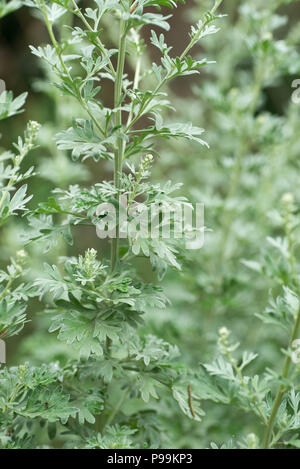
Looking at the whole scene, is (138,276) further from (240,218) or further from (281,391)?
(240,218)

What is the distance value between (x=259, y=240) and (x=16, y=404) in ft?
3.51

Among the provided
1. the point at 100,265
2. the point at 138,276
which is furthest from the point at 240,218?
the point at 100,265

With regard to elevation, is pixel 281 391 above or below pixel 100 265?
below

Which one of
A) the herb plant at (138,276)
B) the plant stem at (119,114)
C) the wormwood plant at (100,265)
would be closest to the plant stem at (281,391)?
the herb plant at (138,276)

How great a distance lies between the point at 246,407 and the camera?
1.04 metres

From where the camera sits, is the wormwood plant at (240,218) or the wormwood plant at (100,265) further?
the wormwood plant at (240,218)

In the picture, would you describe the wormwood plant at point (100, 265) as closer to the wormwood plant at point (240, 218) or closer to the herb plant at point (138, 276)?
the herb plant at point (138, 276)

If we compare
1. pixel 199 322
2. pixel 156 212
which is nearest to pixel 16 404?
pixel 156 212

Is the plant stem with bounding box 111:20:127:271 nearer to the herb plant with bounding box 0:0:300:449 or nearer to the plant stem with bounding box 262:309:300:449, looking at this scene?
the herb plant with bounding box 0:0:300:449

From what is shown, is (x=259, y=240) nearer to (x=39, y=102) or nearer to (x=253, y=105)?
(x=253, y=105)

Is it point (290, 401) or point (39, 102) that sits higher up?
point (39, 102)

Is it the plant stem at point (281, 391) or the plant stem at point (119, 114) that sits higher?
the plant stem at point (119, 114)

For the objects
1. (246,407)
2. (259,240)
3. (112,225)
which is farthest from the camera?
(259,240)

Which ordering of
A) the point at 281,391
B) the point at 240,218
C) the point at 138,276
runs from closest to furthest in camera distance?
the point at 281,391 < the point at 138,276 < the point at 240,218
